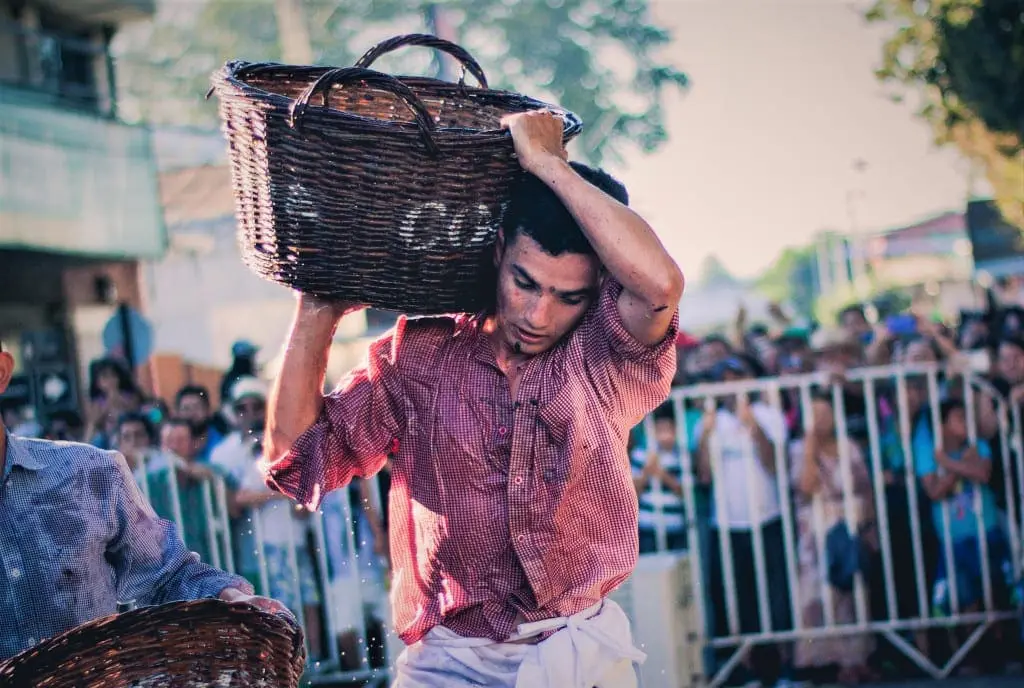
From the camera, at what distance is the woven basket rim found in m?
3.02

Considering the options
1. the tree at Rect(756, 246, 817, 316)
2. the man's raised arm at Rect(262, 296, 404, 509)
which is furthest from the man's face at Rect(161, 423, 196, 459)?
the tree at Rect(756, 246, 817, 316)

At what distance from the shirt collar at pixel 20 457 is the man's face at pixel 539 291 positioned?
121cm

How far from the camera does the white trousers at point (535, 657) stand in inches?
127

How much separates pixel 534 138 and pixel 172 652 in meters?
1.44

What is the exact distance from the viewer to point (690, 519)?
7.82m

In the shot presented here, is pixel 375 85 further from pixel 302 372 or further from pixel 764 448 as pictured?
pixel 764 448

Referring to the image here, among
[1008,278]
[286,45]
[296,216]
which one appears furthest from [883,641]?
[286,45]

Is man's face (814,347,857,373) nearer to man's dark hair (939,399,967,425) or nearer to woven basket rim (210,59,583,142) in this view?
man's dark hair (939,399,967,425)

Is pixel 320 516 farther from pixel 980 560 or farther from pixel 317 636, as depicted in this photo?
pixel 980 560

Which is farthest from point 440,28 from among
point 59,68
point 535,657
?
point 535,657

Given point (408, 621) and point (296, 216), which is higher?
point (296, 216)

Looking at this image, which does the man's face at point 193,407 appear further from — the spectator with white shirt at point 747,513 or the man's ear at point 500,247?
the man's ear at point 500,247

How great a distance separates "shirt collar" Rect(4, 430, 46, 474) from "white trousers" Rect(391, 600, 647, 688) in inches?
41.4

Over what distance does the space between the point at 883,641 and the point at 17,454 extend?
593 cm
